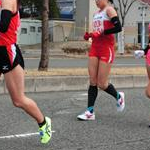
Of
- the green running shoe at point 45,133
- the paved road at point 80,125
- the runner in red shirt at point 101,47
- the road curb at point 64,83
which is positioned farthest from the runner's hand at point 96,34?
the road curb at point 64,83

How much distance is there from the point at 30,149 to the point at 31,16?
45807mm

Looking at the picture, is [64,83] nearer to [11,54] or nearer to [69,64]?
[11,54]

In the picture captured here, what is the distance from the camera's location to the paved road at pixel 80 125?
6223 mm

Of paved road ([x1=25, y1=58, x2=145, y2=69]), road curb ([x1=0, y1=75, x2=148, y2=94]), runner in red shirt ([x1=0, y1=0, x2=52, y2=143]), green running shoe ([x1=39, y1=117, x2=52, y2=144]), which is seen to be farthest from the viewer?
paved road ([x1=25, y1=58, x2=145, y2=69])

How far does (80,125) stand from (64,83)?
370 centimetres

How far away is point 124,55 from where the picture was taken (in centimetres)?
3122

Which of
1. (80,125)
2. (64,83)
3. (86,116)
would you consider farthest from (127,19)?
(80,125)

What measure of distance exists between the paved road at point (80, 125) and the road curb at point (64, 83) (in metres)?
0.30

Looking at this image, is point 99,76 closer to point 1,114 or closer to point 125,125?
point 125,125

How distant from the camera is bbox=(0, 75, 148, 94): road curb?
1065cm

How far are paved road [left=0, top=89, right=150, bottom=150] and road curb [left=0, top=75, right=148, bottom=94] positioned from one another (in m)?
0.30

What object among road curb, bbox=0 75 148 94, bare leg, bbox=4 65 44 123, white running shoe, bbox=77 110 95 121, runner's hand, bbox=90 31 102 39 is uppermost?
runner's hand, bbox=90 31 102 39

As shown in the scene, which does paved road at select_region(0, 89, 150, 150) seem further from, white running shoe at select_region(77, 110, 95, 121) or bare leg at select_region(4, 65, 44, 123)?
bare leg at select_region(4, 65, 44, 123)

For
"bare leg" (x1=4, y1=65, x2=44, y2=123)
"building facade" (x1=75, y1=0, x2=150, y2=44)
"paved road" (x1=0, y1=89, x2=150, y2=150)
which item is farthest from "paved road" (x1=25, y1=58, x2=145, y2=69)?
"building facade" (x1=75, y1=0, x2=150, y2=44)
